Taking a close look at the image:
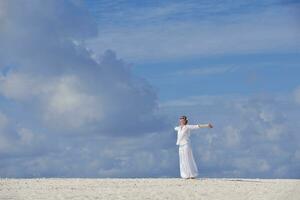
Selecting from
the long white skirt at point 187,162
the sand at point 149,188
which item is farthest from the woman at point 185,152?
the sand at point 149,188

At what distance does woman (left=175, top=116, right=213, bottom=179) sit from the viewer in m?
33.8

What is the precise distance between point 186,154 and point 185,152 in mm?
109

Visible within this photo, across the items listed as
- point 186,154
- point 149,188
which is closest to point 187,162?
point 186,154

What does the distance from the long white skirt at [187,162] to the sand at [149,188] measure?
62cm

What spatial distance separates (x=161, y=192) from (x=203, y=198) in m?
2.10

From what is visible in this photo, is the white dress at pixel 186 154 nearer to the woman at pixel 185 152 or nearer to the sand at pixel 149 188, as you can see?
the woman at pixel 185 152

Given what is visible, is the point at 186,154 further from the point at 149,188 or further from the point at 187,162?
the point at 149,188

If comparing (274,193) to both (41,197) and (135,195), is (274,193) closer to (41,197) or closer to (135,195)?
(135,195)

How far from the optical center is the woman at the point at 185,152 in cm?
3381

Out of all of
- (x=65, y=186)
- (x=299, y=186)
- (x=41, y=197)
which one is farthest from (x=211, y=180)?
(x=41, y=197)

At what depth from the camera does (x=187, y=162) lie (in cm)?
3388

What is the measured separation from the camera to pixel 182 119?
34.0 meters

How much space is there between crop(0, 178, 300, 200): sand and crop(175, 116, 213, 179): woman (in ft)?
2.18

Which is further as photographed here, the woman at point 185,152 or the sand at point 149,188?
the woman at point 185,152
